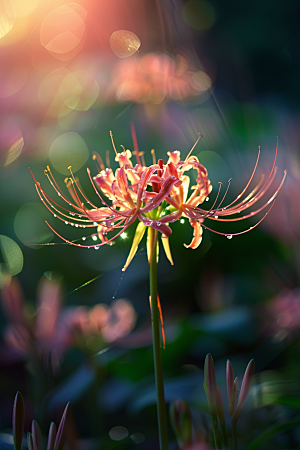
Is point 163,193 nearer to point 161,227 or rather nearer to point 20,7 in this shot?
point 161,227

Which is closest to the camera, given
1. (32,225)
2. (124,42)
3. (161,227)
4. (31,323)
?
(161,227)

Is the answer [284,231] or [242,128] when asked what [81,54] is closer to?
[242,128]

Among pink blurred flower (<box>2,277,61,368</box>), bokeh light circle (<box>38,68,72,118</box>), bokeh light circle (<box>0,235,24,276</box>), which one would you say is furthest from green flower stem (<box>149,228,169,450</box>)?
bokeh light circle (<box>38,68,72,118</box>)

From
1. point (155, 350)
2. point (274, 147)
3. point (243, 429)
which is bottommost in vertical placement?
point (243, 429)

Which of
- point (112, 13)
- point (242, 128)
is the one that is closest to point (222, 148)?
point (242, 128)

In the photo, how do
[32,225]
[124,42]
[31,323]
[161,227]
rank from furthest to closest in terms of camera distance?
[32,225] < [124,42] < [31,323] < [161,227]

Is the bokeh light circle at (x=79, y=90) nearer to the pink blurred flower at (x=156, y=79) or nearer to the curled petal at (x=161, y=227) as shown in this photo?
the pink blurred flower at (x=156, y=79)

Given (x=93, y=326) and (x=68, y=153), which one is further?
(x=68, y=153)

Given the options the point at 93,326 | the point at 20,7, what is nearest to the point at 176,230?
the point at 93,326
